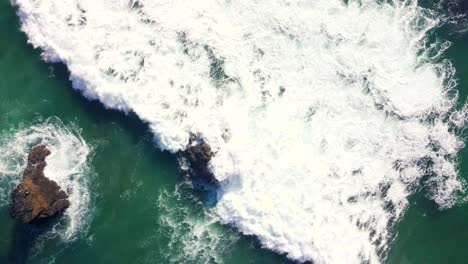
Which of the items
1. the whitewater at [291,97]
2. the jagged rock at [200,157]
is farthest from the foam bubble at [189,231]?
the jagged rock at [200,157]

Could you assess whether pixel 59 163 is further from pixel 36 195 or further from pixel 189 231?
pixel 189 231

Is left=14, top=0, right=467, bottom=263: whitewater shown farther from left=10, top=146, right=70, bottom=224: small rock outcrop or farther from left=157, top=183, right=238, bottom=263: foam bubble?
left=10, top=146, right=70, bottom=224: small rock outcrop

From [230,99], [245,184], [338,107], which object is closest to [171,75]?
[230,99]

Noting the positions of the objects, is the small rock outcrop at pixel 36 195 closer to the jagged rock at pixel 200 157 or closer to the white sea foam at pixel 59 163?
the white sea foam at pixel 59 163

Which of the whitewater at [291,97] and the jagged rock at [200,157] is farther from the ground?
the whitewater at [291,97]

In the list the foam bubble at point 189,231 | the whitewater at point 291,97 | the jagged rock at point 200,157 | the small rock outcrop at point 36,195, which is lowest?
the small rock outcrop at point 36,195

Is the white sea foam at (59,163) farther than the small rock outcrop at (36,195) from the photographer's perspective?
Yes

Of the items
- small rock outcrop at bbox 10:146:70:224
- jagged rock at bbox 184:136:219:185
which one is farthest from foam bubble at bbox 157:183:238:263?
small rock outcrop at bbox 10:146:70:224

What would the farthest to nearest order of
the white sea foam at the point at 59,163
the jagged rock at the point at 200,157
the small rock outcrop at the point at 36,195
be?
1. the white sea foam at the point at 59,163
2. the jagged rock at the point at 200,157
3. the small rock outcrop at the point at 36,195
